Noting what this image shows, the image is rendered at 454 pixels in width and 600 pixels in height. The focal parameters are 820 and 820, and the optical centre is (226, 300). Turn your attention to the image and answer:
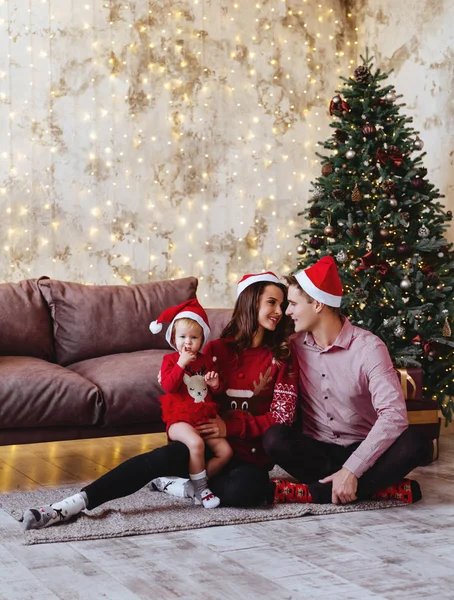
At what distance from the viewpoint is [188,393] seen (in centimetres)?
294

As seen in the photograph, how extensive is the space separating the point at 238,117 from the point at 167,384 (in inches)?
120

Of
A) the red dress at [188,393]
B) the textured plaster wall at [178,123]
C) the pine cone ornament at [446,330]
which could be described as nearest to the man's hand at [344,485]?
the red dress at [188,393]

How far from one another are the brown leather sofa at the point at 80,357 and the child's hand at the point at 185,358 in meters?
0.55

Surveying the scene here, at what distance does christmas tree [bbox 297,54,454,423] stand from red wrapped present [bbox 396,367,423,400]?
81 mm

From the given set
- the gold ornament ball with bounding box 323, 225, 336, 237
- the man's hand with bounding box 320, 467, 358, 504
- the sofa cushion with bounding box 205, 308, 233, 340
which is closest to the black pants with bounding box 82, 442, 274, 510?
the man's hand with bounding box 320, 467, 358, 504

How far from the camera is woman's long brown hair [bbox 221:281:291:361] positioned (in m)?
3.00

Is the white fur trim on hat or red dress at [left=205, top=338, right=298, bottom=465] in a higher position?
the white fur trim on hat

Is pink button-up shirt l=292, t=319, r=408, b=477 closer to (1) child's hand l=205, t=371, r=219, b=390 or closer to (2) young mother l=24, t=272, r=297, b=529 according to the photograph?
(2) young mother l=24, t=272, r=297, b=529

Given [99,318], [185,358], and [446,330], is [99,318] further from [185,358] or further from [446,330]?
[446,330]

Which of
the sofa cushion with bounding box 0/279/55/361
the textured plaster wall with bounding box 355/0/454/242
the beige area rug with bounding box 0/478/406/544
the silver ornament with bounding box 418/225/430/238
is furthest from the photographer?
the textured plaster wall with bounding box 355/0/454/242

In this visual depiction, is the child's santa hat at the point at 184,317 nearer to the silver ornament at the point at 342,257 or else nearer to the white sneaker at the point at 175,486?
the white sneaker at the point at 175,486

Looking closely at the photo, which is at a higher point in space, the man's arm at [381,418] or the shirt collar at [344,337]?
the shirt collar at [344,337]

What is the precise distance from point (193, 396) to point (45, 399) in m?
0.63

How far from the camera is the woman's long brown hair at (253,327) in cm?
300
